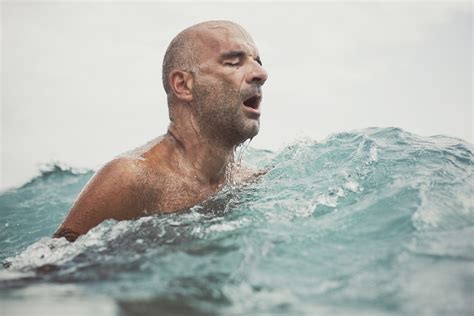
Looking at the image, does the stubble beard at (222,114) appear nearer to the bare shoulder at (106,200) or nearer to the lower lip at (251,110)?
the lower lip at (251,110)

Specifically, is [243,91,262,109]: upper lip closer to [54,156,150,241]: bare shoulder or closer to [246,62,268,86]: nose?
[246,62,268,86]: nose

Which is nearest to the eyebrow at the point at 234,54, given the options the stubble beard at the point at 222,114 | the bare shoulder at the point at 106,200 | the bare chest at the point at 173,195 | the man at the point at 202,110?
the man at the point at 202,110

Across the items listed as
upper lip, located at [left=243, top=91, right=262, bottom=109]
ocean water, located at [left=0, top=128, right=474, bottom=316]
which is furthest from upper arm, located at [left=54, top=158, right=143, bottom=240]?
upper lip, located at [left=243, top=91, right=262, bottom=109]

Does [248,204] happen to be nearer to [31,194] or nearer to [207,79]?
[207,79]

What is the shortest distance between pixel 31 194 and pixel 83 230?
547 cm

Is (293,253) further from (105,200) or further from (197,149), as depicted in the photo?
(197,149)

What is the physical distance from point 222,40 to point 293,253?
209cm

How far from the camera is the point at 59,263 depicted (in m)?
3.05

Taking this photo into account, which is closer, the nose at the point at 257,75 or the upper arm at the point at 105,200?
the upper arm at the point at 105,200

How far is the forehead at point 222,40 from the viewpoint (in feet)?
14.1

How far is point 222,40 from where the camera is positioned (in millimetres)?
4305

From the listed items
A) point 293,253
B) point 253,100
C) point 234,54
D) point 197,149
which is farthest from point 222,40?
point 293,253

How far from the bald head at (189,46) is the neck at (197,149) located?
0.36m

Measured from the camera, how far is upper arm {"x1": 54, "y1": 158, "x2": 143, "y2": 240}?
364 cm
